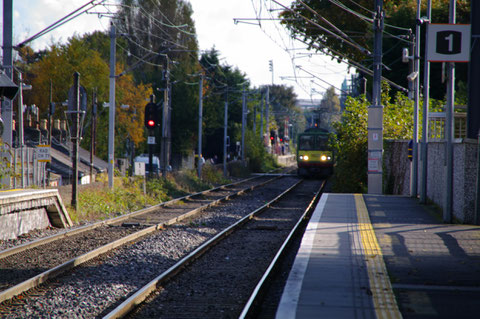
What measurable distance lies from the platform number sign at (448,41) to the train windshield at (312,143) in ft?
102

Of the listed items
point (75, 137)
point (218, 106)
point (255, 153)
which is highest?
point (218, 106)

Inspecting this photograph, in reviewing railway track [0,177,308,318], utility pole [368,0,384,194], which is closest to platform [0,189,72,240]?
railway track [0,177,308,318]

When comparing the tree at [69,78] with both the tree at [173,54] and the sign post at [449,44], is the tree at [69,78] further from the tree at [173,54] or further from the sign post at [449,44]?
the sign post at [449,44]

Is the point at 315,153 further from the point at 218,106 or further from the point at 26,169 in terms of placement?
the point at 218,106

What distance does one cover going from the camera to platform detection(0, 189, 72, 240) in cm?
1322

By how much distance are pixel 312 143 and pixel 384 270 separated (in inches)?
1414

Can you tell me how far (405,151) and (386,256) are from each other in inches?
581

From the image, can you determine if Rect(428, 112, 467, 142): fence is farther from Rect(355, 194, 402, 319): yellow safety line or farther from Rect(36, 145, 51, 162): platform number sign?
Rect(36, 145, 51, 162): platform number sign

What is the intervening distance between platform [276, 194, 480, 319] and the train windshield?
29415mm

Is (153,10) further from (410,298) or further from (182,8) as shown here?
(410,298)

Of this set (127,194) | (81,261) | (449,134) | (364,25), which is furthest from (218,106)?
(81,261)

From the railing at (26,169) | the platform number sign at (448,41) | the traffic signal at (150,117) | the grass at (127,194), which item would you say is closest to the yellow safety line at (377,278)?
the platform number sign at (448,41)

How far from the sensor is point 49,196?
1500cm

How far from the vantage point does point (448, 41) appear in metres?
13.2
